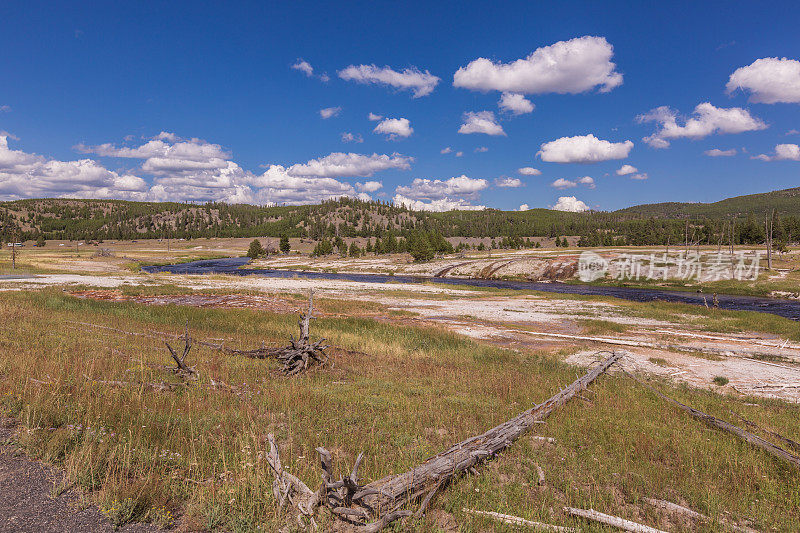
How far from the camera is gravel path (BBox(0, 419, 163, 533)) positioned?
4473mm

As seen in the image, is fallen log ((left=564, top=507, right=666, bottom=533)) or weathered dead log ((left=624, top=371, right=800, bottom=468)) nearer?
fallen log ((left=564, top=507, right=666, bottom=533))

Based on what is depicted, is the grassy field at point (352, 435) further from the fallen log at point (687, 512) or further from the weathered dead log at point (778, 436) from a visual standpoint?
the weathered dead log at point (778, 436)

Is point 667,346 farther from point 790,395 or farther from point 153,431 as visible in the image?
point 153,431

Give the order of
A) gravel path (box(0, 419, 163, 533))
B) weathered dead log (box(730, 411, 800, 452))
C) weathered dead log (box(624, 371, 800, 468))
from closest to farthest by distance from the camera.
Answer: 1. gravel path (box(0, 419, 163, 533))
2. weathered dead log (box(624, 371, 800, 468))
3. weathered dead log (box(730, 411, 800, 452))

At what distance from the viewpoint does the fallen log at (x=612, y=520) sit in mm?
5297

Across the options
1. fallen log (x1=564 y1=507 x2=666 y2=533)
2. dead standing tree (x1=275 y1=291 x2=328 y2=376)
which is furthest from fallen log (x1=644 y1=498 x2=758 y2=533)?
dead standing tree (x1=275 y1=291 x2=328 y2=376)

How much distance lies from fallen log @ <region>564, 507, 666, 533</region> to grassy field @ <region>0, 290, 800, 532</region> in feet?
0.75

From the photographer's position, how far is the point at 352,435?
26.1 ft

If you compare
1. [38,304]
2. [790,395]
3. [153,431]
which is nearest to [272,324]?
[38,304]

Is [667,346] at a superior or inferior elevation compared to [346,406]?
inferior

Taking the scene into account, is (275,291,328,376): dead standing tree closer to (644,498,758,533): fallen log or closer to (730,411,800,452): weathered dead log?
(644,498,758,533): fallen log

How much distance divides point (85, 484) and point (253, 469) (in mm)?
2212

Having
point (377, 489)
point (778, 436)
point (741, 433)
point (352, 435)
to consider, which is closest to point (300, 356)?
→ point (352, 435)

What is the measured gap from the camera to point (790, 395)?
45.1 ft
